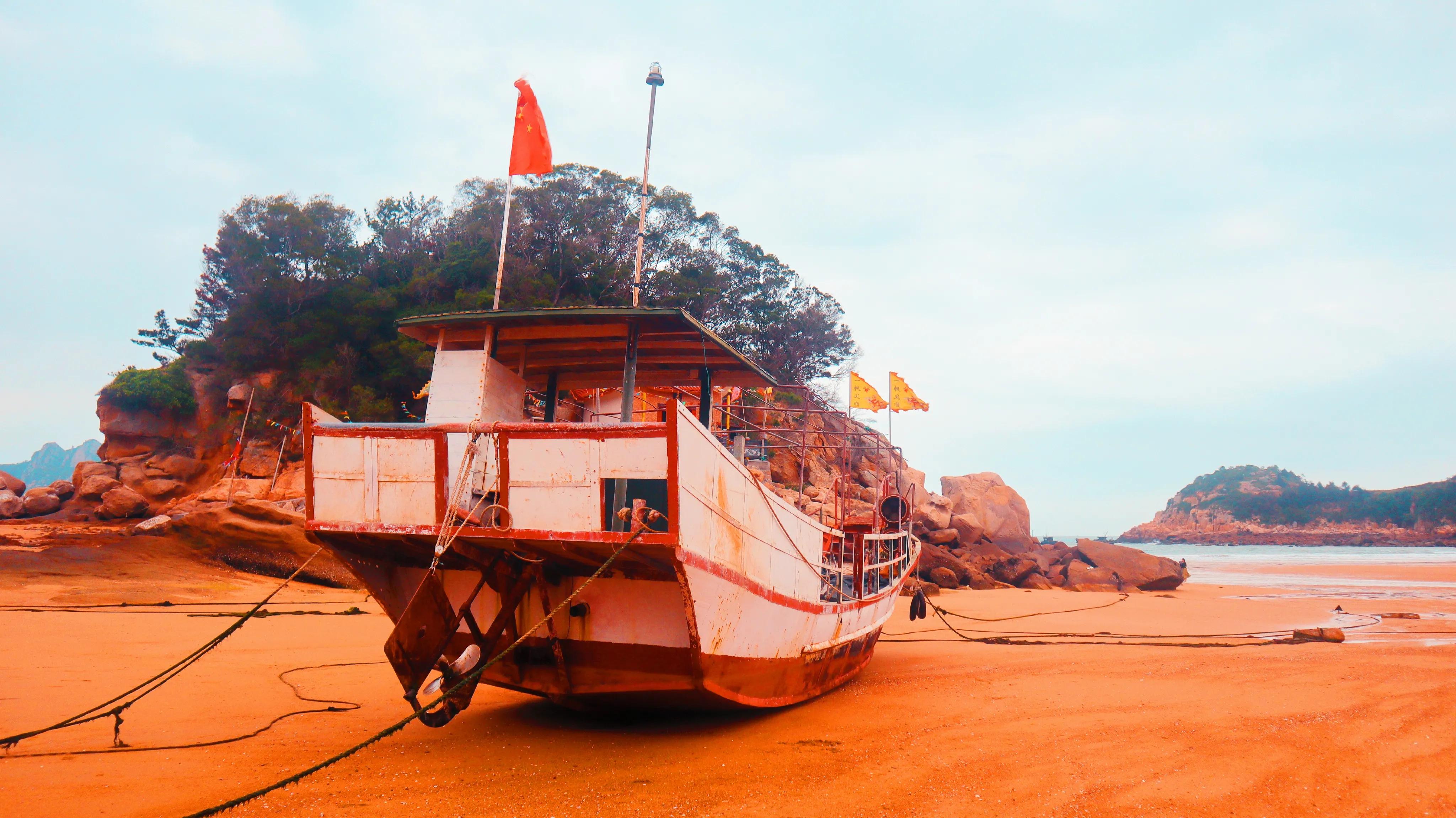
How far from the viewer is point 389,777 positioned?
16.7ft

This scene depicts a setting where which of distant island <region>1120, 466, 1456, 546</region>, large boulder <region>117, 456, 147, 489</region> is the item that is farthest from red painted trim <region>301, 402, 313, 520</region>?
distant island <region>1120, 466, 1456, 546</region>

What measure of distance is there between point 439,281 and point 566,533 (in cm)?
2813

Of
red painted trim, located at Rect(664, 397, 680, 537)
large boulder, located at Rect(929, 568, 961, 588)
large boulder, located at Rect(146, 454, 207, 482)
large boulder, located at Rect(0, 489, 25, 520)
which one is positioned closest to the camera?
red painted trim, located at Rect(664, 397, 680, 537)

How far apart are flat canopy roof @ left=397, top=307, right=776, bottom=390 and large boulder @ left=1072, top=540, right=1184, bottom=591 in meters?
23.2

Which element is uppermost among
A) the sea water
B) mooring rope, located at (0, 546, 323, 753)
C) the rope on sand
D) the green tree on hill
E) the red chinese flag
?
the green tree on hill

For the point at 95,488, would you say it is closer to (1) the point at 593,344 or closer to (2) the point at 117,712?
(2) the point at 117,712

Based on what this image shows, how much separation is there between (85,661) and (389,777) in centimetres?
593

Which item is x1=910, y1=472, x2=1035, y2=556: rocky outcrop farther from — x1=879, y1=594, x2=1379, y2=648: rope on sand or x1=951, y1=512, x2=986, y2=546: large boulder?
x1=879, y1=594, x2=1379, y2=648: rope on sand

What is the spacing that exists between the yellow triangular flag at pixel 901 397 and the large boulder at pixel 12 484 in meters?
32.9

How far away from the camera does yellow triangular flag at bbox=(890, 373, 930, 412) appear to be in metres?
13.1

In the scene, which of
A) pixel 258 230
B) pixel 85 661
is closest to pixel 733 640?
pixel 85 661

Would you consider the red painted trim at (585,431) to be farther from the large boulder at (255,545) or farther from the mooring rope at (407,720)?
the large boulder at (255,545)

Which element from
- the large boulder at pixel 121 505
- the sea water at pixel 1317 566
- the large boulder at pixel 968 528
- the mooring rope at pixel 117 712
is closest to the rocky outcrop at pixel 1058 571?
the large boulder at pixel 968 528

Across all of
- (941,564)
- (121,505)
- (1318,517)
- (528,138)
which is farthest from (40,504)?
(1318,517)
